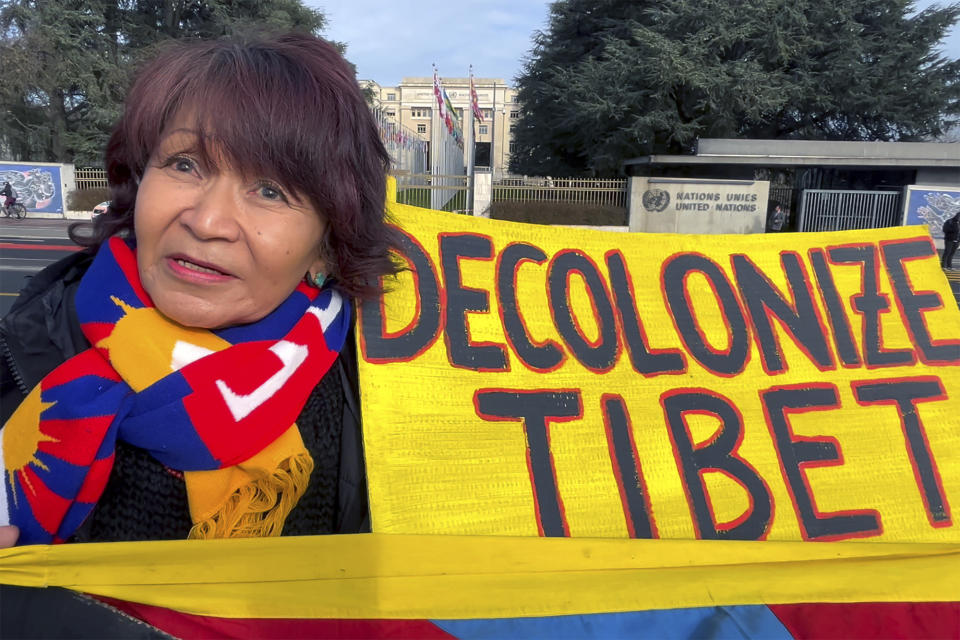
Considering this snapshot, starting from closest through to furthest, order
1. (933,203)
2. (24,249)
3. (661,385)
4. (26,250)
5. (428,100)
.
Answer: (661,385) < (26,250) < (24,249) < (933,203) < (428,100)

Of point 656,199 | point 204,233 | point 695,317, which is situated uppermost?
point 656,199

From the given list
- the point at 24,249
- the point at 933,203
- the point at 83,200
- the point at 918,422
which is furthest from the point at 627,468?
the point at 83,200

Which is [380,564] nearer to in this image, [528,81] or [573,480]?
[573,480]

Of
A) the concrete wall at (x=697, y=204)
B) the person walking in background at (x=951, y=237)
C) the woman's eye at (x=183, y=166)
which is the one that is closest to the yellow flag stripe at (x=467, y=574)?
the woman's eye at (x=183, y=166)

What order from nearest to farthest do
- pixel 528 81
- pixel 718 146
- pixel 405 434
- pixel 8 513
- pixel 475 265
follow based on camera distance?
1. pixel 8 513
2. pixel 405 434
3. pixel 475 265
4. pixel 718 146
5. pixel 528 81

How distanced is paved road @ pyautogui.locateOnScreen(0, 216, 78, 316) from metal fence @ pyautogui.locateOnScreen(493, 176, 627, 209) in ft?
35.4

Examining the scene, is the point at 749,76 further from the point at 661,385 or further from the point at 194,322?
the point at 194,322

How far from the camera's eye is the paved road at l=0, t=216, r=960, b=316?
7.37 meters

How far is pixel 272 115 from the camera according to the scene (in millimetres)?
1109

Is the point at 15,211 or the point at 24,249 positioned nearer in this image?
the point at 24,249

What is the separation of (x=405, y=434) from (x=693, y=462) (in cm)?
64

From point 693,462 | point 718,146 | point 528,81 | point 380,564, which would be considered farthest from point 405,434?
point 528,81

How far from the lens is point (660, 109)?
18.8 m

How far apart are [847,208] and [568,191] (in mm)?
7611
